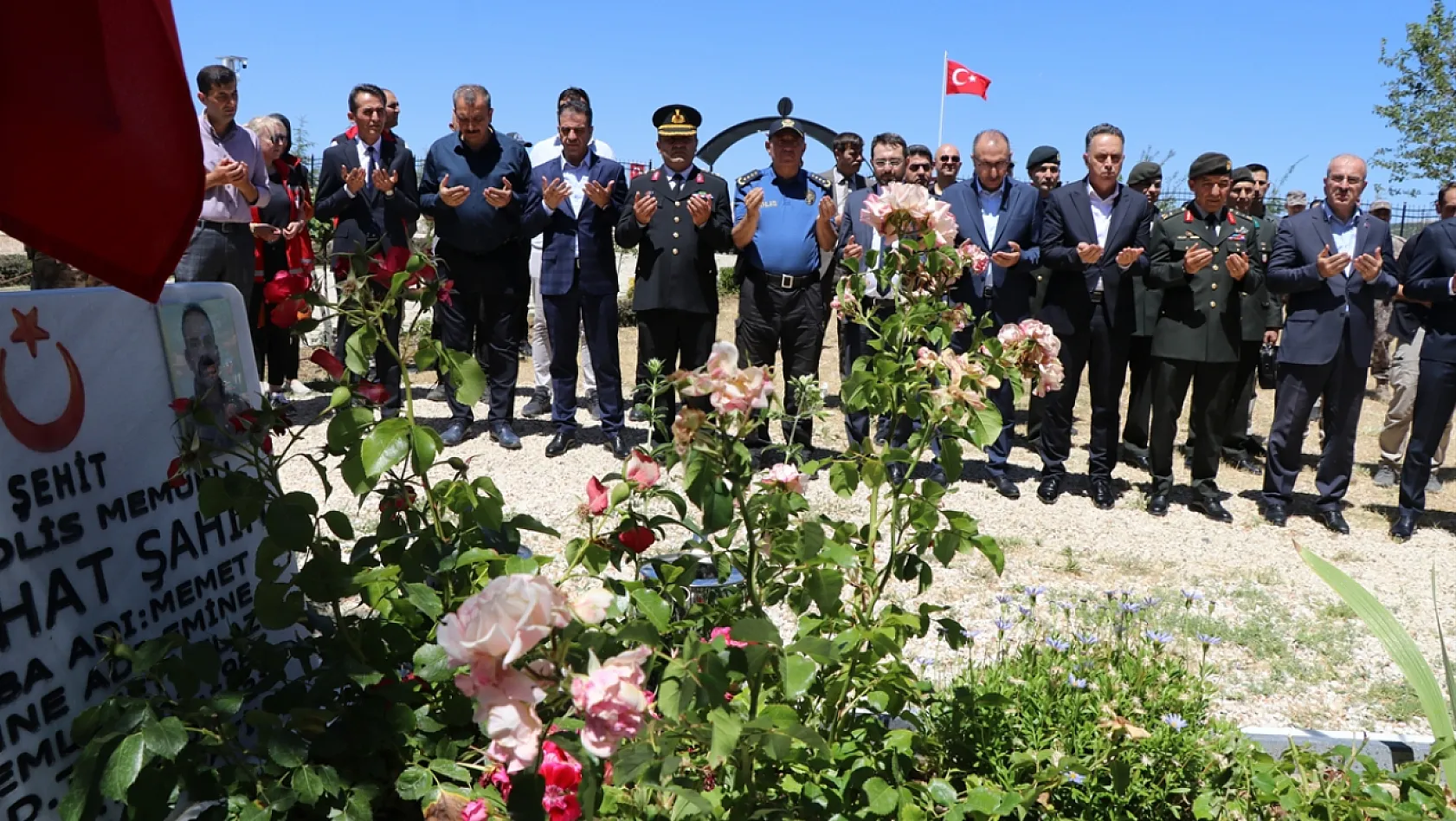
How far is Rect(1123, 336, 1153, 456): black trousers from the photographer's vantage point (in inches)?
263

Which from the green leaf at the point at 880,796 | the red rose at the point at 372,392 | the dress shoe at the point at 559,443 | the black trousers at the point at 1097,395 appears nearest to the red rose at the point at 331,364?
the red rose at the point at 372,392

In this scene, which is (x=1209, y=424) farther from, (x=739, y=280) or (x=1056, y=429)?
(x=739, y=280)

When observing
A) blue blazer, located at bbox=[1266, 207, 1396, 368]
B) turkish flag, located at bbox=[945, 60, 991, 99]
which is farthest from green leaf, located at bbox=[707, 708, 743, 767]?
turkish flag, located at bbox=[945, 60, 991, 99]

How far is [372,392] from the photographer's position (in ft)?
6.06

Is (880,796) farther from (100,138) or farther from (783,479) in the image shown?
(100,138)

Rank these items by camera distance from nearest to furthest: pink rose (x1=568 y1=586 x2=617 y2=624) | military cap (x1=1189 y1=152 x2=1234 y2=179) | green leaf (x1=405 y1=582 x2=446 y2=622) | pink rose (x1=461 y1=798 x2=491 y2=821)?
1. pink rose (x1=568 y1=586 x2=617 y2=624)
2. pink rose (x1=461 y1=798 x2=491 y2=821)
3. green leaf (x1=405 y1=582 x2=446 y2=622)
4. military cap (x1=1189 y1=152 x2=1234 y2=179)

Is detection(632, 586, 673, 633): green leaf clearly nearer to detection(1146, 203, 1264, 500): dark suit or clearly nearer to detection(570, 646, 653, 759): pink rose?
detection(570, 646, 653, 759): pink rose

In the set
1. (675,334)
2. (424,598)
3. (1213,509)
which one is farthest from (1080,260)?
(424,598)

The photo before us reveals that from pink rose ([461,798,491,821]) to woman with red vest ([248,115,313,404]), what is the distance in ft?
19.5

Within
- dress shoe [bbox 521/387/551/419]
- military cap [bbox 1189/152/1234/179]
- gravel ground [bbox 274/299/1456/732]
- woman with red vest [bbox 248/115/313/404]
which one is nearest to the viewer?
gravel ground [bbox 274/299/1456/732]

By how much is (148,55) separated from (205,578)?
1.31 m

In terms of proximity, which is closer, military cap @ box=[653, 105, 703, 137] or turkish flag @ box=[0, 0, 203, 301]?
turkish flag @ box=[0, 0, 203, 301]

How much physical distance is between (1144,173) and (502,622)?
27.3 ft

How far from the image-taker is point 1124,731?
2.22 m
